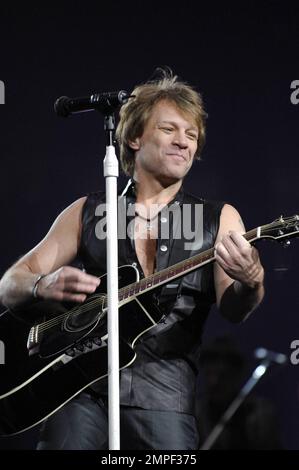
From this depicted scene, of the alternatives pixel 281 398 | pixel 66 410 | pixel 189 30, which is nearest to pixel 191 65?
pixel 189 30

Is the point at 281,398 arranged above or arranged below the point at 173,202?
below

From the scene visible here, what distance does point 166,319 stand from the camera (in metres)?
2.75

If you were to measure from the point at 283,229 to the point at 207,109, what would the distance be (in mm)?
1418

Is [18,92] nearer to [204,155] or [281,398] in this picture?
[204,155]

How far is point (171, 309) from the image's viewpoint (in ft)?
9.04

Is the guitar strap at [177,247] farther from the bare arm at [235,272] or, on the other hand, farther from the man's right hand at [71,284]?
the man's right hand at [71,284]

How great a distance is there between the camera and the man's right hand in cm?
256

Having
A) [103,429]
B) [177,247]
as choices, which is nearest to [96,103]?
[177,247]

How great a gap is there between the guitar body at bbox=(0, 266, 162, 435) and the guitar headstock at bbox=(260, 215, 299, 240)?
461mm

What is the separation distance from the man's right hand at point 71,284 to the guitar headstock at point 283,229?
1.94 ft

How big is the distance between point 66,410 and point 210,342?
4.10 feet

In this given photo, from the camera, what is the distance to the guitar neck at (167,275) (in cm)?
265

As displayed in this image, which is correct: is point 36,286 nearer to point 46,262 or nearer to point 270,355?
point 46,262
